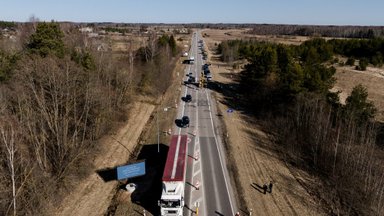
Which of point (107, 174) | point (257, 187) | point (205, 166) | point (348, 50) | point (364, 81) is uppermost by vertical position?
point (348, 50)

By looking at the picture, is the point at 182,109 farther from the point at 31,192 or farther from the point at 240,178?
the point at 31,192

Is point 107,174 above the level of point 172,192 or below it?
below

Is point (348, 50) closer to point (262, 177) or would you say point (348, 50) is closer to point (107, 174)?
point (262, 177)

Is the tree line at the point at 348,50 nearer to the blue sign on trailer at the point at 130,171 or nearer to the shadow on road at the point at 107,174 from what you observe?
the shadow on road at the point at 107,174

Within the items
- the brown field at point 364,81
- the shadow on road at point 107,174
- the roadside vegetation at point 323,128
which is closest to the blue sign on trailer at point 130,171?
the shadow on road at point 107,174

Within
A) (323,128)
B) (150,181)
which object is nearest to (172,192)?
(150,181)

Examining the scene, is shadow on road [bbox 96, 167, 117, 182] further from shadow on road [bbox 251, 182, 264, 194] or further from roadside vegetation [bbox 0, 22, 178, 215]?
shadow on road [bbox 251, 182, 264, 194]

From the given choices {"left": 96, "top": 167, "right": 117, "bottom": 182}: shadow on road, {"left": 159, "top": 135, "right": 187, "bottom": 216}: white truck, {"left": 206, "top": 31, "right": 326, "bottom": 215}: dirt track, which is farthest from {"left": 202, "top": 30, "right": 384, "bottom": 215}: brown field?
{"left": 96, "top": 167, "right": 117, "bottom": 182}: shadow on road

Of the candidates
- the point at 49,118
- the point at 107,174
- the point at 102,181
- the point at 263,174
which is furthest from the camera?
the point at 263,174
